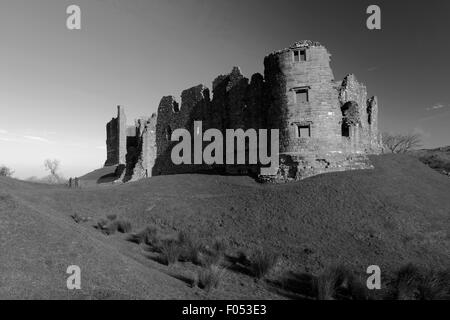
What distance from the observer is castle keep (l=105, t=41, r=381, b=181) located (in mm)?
21188

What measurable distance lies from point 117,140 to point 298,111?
37.0 m

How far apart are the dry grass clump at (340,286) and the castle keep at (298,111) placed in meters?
10.7

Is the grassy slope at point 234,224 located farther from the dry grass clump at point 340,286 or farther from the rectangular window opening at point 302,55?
the rectangular window opening at point 302,55

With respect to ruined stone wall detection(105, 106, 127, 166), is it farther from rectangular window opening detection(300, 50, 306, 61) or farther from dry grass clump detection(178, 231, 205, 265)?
dry grass clump detection(178, 231, 205, 265)

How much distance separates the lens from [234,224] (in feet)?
51.6

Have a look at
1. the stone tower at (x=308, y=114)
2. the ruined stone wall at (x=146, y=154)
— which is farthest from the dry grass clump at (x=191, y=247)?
the ruined stone wall at (x=146, y=154)

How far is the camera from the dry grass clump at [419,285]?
9.38 m

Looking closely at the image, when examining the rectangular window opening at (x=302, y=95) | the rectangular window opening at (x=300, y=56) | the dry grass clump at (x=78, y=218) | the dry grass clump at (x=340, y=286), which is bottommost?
the dry grass clump at (x=340, y=286)

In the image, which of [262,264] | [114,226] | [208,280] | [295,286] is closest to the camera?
[208,280]

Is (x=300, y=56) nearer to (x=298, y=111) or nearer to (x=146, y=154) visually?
(x=298, y=111)

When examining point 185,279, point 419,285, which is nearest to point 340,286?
point 419,285

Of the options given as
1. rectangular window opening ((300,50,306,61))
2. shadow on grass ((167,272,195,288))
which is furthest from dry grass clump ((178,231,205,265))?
rectangular window opening ((300,50,306,61))

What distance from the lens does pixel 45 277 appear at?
7531 millimetres

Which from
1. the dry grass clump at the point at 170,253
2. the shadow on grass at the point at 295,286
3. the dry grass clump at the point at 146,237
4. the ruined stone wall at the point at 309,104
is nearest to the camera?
the shadow on grass at the point at 295,286
